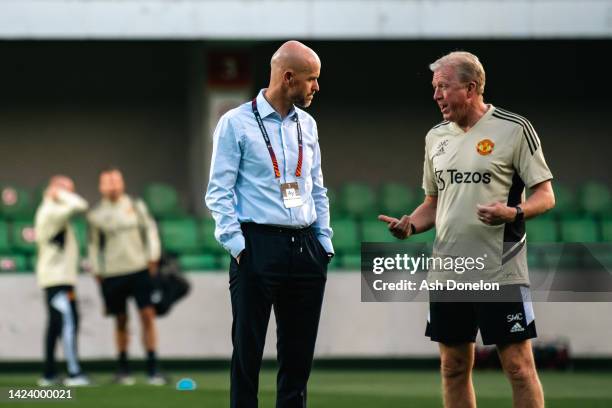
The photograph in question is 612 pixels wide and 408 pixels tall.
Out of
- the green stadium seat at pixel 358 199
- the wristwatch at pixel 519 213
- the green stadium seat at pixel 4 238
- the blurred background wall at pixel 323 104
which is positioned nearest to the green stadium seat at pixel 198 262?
the blurred background wall at pixel 323 104

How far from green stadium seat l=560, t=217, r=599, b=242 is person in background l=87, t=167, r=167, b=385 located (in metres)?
5.58

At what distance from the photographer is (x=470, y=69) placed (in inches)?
226

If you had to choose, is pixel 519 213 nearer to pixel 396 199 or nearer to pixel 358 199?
pixel 396 199

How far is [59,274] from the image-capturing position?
11875mm

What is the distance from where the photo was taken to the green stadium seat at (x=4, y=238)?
Result: 1477cm

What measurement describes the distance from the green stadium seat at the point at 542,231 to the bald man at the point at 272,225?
947cm

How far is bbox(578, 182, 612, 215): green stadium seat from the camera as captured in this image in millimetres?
16203

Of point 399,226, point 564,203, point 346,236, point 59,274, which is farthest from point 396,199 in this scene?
point 399,226

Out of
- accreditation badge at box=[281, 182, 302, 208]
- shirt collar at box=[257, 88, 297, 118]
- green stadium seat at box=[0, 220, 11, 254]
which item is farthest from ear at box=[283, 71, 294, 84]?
green stadium seat at box=[0, 220, 11, 254]

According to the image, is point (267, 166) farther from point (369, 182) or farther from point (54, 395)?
point (369, 182)

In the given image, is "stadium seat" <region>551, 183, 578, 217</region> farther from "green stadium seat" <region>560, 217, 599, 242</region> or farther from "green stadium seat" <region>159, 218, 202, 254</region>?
"green stadium seat" <region>159, 218, 202, 254</region>

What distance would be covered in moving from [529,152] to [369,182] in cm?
1174

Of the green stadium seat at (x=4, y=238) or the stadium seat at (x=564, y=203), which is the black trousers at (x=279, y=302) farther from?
the stadium seat at (x=564, y=203)

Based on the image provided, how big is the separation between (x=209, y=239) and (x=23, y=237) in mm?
2140
